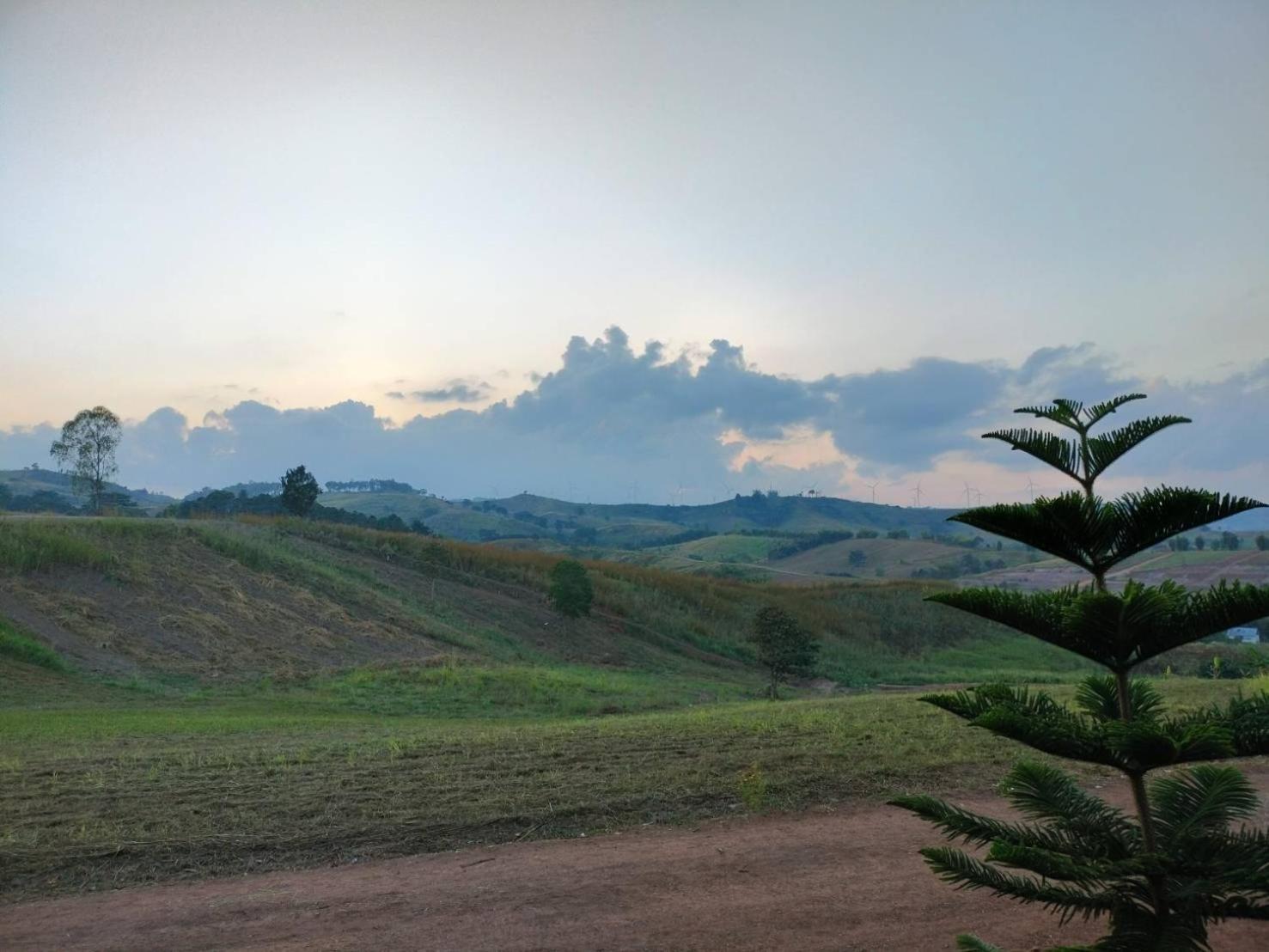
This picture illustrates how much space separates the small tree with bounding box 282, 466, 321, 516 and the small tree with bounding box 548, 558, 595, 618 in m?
29.3

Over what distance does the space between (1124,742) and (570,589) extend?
120 ft

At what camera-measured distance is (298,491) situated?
2452 inches

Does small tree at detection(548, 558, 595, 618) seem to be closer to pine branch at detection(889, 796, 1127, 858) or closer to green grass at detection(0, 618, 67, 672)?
green grass at detection(0, 618, 67, 672)

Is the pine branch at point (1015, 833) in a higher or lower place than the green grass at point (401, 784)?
higher

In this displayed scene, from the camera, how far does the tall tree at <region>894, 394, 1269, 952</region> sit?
353 cm

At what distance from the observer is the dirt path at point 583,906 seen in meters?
5.59

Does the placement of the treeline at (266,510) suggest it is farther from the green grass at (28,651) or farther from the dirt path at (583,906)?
the dirt path at (583,906)

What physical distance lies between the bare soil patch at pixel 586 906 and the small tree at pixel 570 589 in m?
32.2

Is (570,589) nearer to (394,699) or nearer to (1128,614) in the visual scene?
(394,699)

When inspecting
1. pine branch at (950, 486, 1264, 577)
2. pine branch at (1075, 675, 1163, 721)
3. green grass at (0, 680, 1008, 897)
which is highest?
pine branch at (950, 486, 1264, 577)

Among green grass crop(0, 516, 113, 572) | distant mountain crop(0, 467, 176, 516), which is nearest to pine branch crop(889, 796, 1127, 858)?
green grass crop(0, 516, 113, 572)

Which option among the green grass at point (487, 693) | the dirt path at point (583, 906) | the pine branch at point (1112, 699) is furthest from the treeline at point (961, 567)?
the pine branch at point (1112, 699)

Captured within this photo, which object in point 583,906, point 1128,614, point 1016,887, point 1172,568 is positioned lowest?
point 583,906

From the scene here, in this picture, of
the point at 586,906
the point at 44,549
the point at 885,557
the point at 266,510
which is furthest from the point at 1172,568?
the point at 266,510
